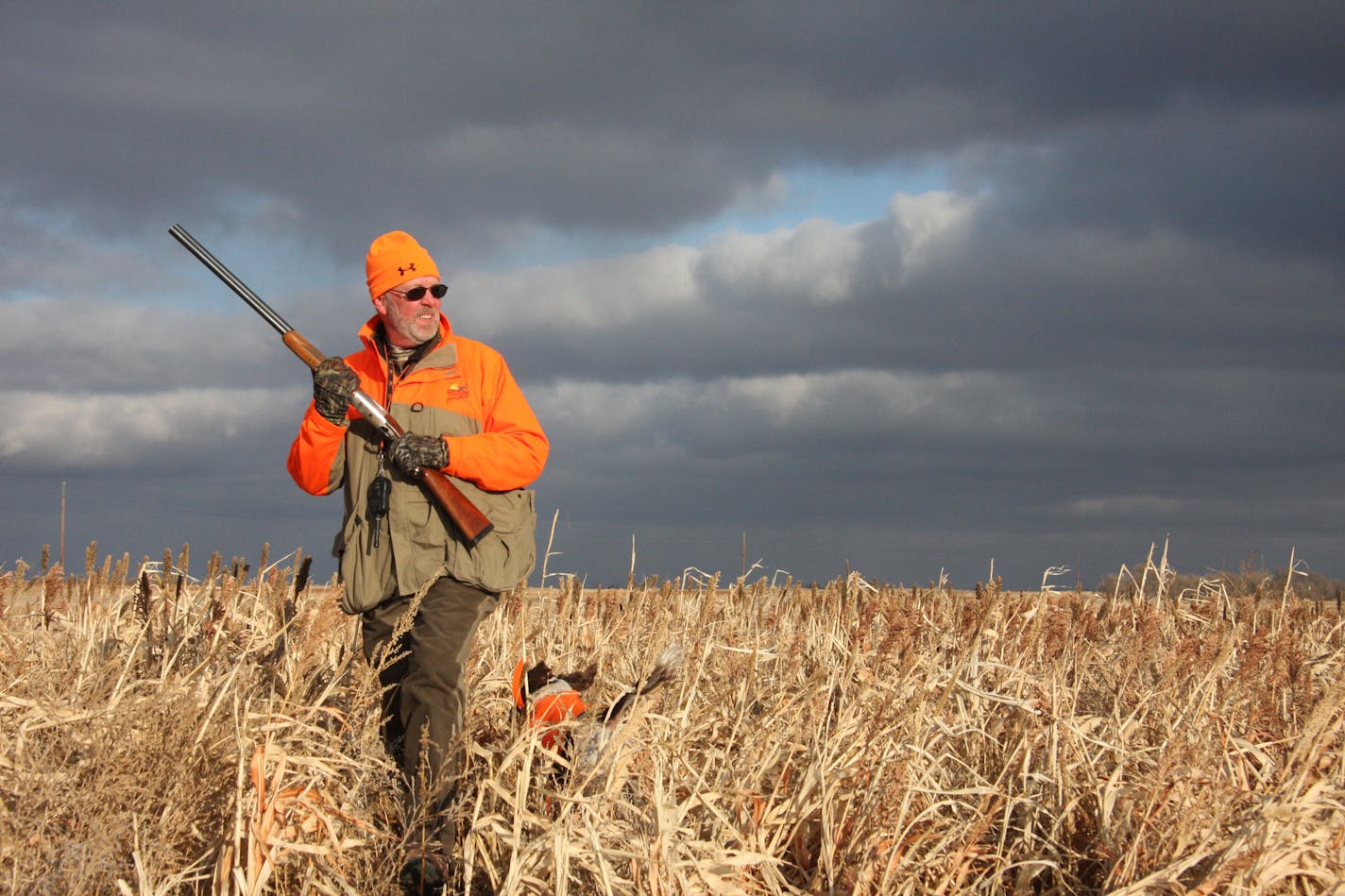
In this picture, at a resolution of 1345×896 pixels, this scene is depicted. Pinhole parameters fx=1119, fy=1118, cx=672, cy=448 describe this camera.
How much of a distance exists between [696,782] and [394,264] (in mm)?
2434

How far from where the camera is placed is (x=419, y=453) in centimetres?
445

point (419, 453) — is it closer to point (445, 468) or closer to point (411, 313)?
point (445, 468)

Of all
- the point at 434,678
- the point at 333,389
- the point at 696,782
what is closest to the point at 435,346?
the point at 333,389

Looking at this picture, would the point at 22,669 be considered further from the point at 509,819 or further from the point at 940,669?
the point at 940,669

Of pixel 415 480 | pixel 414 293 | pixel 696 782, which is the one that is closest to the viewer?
pixel 696 782

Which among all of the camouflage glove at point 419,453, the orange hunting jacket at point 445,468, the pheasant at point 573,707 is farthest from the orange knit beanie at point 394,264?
the pheasant at point 573,707

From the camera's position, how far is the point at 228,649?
5547mm

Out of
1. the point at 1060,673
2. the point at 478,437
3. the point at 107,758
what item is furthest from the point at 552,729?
the point at 1060,673

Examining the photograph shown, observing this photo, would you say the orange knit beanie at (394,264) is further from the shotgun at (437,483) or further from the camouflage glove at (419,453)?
the camouflage glove at (419,453)

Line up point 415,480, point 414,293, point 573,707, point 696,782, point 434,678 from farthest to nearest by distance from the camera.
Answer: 1. point 414,293
2. point 415,480
3. point 573,707
4. point 434,678
5. point 696,782

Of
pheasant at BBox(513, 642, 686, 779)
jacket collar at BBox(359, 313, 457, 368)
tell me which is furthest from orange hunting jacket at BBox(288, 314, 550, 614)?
pheasant at BBox(513, 642, 686, 779)

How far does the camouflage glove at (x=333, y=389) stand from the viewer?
15.2 ft

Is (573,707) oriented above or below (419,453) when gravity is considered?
below

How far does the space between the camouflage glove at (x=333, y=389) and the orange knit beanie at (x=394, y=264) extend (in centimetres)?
36
